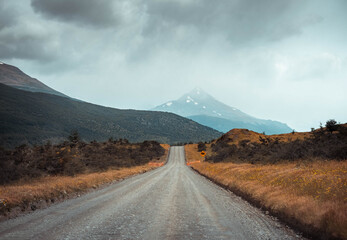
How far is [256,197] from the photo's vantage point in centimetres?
1057

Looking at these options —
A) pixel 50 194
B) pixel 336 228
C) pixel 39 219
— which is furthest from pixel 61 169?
pixel 336 228

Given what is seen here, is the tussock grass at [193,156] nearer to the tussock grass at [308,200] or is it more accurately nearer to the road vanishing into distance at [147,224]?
the tussock grass at [308,200]

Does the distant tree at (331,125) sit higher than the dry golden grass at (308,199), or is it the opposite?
the distant tree at (331,125)

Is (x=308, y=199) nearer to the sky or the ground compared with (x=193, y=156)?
nearer to the sky

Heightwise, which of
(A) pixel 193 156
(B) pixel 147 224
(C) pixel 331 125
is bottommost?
(A) pixel 193 156

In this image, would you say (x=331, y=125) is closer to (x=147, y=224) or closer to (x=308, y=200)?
(x=308, y=200)

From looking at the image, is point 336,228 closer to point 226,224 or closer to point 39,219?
point 226,224

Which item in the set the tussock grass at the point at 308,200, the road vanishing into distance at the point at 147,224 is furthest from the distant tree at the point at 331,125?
the road vanishing into distance at the point at 147,224

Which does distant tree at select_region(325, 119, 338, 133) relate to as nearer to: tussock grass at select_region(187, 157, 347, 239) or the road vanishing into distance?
tussock grass at select_region(187, 157, 347, 239)

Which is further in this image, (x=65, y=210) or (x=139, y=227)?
(x=65, y=210)

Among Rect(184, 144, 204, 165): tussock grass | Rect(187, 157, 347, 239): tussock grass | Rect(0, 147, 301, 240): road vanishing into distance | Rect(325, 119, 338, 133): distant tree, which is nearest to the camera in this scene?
Rect(0, 147, 301, 240): road vanishing into distance

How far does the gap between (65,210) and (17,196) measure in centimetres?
299

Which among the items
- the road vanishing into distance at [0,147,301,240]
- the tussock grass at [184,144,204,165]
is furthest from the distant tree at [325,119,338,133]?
the tussock grass at [184,144,204,165]

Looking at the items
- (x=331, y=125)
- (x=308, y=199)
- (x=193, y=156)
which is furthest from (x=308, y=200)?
(x=193, y=156)
